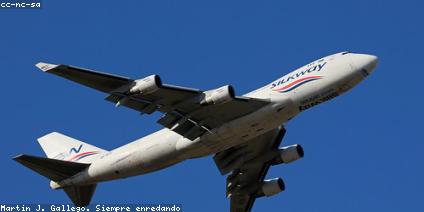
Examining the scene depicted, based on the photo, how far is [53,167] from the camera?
5841 centimetres

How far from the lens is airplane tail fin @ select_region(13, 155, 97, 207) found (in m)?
56.7

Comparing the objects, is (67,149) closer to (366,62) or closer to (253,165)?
(253,165)

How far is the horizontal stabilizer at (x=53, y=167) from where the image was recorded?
56.6 metres

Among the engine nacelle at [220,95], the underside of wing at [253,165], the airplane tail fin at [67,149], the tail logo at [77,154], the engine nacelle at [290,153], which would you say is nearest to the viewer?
the engine nacelle at [220,95]

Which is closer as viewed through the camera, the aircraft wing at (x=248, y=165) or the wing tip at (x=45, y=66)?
the wing tip at (x=45, y=66)

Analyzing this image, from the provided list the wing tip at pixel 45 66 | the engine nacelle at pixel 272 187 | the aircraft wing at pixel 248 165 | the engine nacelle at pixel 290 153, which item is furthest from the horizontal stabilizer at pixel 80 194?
the wing tip at pixel 45 66

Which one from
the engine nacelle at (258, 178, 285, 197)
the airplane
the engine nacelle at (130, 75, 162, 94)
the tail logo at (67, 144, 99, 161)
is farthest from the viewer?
the engine nacelle at (258, 178, 285, 197)

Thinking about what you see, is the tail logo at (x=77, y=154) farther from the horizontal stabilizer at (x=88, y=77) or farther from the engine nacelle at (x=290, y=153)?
the engine nacelle at (x=290, y=153)

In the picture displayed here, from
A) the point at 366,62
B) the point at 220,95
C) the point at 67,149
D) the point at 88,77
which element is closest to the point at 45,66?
the point at 88,77

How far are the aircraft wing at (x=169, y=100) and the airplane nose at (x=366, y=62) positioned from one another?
6.43 metres

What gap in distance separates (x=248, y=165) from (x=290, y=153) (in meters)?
3.71

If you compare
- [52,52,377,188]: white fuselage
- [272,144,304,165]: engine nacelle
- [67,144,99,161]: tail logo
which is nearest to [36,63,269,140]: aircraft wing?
[52,52,377,188]: white fuselage

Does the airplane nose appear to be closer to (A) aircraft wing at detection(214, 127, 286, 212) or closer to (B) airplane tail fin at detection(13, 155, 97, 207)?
(A) aircraft wing at detection(214, 127, 286, 212)

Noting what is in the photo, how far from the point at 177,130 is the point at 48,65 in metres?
10.00
